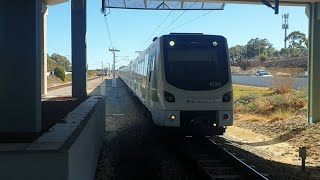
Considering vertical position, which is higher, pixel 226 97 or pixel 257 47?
pixel 257 47

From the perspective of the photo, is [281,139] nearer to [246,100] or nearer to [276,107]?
[276,107]

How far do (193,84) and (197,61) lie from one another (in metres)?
0.65

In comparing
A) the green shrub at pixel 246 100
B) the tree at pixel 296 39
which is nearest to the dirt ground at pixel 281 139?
the green shrub at pixel 246 100

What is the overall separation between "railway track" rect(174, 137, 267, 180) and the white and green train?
0.52 meters

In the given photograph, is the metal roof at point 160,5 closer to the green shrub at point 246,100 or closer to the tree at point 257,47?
the green shrub at point 246,100

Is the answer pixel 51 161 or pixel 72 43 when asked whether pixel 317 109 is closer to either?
pixel 72 43

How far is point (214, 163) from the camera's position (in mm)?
9836

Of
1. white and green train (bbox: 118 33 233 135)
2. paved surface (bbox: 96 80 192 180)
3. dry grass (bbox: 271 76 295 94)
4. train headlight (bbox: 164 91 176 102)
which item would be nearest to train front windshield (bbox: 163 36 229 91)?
white and green train (bbox: 118 33 233 135)

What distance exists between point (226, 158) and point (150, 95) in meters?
3.99

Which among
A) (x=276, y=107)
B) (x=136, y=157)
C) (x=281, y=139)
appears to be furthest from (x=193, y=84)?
(x=276, y=107)

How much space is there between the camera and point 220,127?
11.6 metres

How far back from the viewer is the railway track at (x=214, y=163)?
8.47m

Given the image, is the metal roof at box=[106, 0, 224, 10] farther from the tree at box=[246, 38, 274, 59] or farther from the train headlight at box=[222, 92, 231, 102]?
the tree at box=[246, 38, 274, 59]

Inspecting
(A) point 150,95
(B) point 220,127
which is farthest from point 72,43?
(B) point 220,127
